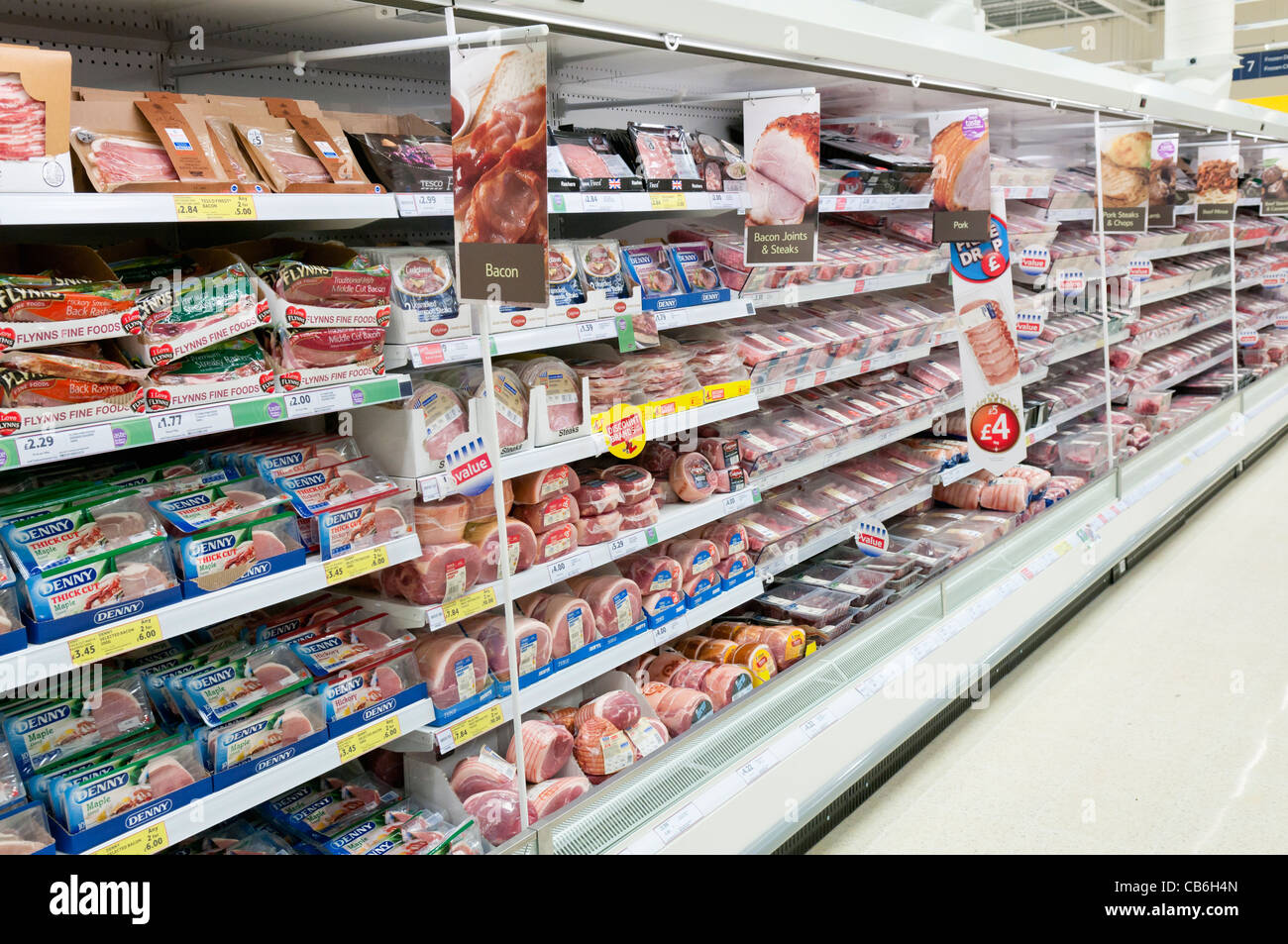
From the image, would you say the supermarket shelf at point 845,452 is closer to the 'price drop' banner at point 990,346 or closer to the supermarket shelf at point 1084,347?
the 'price drop' banner at point 990,346

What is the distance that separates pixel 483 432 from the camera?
7.86ft

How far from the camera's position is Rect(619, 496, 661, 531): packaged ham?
2.87m

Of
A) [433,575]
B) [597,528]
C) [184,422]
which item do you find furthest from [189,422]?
[597,528]

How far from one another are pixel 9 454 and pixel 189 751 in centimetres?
63

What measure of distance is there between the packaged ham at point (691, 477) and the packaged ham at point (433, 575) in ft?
2.85

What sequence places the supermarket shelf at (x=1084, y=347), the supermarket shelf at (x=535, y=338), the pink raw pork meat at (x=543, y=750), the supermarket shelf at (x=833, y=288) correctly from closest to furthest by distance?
1. the supermarket shelf at (x=535, y=338)
2. the pink raw pork meat at (x=543, y=750)
3. the supermarket shelf at (x=833, y=288)
4. the supermarket shelf at (x=1084, y=347)

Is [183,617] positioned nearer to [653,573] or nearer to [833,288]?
[653,573]

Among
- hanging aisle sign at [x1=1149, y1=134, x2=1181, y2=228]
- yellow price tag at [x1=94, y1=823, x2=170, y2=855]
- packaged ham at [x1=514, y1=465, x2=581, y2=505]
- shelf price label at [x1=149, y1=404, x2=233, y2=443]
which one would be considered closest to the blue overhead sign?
hanging aisle sign at [x1=1149, y1=134, x2=1181, y2=228]

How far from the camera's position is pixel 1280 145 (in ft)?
23.4

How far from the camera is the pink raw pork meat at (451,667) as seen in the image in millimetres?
2332

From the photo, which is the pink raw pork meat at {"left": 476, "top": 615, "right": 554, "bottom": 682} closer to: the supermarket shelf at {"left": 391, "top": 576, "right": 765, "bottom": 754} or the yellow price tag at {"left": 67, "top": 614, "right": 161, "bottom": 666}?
the supermarket shelf at {"left": 391, "top": 576, "right": 765, "bottom": 754}

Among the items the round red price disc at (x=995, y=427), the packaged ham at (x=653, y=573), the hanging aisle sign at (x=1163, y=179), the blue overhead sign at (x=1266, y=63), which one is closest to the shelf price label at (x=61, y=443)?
the packaged ham at (x=653, y=573)

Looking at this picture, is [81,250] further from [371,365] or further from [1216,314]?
[1216,314]
